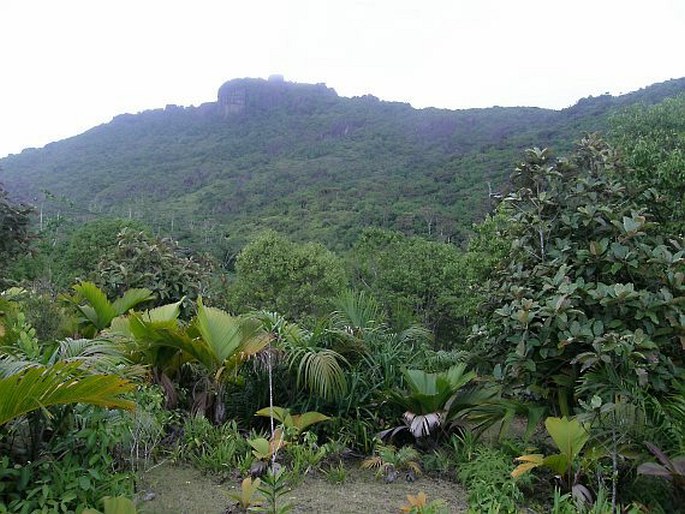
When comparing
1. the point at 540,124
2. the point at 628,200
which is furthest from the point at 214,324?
the point at 540,124

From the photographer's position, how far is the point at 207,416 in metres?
5.07

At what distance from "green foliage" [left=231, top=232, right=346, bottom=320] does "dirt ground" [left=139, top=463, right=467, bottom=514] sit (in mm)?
10621

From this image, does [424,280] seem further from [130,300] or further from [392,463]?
[392,463]

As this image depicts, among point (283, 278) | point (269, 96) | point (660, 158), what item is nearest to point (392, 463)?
point (660, 158)

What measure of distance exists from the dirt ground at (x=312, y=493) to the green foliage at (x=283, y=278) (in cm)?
1062

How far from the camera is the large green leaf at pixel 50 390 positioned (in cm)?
274

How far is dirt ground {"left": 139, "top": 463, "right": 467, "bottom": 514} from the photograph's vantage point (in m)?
3.63

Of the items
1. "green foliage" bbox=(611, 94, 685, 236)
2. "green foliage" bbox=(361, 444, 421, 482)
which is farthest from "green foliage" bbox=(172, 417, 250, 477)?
"green foliage" bbox=(611, 94, 685, 236)

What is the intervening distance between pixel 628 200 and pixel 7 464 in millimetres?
5101

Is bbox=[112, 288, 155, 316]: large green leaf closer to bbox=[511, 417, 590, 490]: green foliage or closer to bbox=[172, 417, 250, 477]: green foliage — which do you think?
bbox=[172, 417, 250, 477]: green foliage

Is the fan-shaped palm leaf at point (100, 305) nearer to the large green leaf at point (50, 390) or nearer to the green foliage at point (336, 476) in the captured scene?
the green foliage at point (336, 476)

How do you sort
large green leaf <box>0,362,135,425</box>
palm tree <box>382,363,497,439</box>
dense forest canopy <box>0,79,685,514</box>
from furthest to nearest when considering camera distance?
palm tree <box>382,363,497,439</box>, dense forest canopy <box>0,79,685,514</box>, large green leaf <box>0,362,135,425</box>

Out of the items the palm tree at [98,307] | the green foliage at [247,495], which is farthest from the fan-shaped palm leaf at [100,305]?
the green foliage at [247,495]

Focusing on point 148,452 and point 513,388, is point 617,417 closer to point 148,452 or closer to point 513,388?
point 513,388
